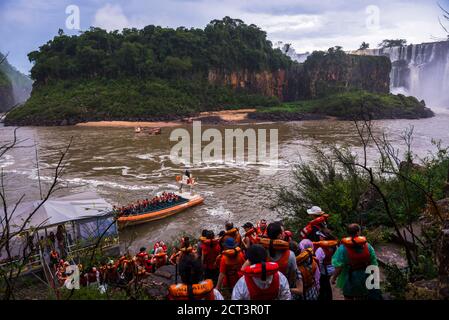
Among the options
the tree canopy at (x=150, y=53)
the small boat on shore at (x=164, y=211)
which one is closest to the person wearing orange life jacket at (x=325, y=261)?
the small boat on shore at (x=164, y=211)

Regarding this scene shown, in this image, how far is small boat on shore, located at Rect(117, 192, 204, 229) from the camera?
1370cm

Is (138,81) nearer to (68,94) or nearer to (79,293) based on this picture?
(68,94)

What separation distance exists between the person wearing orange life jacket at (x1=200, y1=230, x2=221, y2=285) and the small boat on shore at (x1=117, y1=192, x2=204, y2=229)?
25.1ft

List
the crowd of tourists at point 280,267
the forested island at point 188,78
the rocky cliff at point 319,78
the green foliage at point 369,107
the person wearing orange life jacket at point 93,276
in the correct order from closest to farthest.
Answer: the crowd of tourists at point 280,267
the person wearing orange life jacket at point 93,276
the forested island at point 188,78
the green foliage at point 369,107
the rocky cliff at point 319,78

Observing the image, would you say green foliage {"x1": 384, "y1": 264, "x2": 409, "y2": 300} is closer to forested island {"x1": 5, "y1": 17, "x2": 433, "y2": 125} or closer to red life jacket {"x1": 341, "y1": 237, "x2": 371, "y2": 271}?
red life jacket {"x1": 341, "y1": 237, "x2": 371, "y2": 271}

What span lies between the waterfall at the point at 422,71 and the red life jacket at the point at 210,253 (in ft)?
271

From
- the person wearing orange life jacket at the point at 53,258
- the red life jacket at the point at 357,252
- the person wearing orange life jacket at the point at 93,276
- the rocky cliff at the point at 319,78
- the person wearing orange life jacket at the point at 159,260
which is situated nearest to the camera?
the red life jacket at the point at 357,252

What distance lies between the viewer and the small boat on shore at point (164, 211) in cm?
1370

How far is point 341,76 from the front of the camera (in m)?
89.0

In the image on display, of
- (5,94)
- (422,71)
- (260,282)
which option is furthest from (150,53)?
(260,282)

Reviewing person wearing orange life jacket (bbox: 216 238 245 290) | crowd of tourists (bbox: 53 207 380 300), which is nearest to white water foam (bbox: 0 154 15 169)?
crowd of tourists (bbox: 53 207 380 300)

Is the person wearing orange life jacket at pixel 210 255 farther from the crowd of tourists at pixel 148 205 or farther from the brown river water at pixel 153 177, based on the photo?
the crowd of tourists at pixel 148 205
